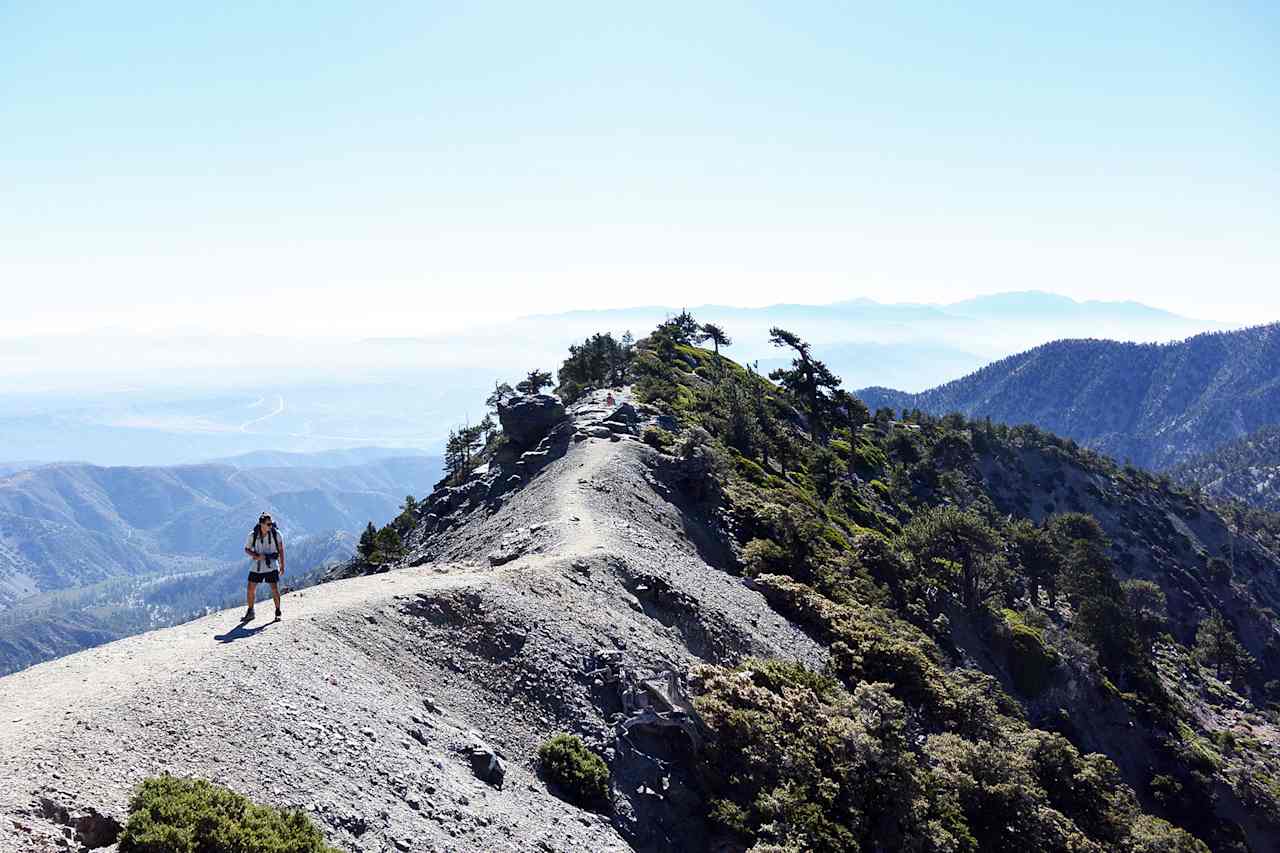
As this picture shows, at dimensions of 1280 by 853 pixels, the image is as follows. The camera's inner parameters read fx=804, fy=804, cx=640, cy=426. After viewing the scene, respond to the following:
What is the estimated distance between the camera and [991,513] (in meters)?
120

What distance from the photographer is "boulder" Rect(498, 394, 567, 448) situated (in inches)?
2635

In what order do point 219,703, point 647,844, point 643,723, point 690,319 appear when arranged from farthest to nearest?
1. point 690,319
2. point 643,723
3. point 647,844
4. point 219,703

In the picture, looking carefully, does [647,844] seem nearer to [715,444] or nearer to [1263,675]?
[715,444]

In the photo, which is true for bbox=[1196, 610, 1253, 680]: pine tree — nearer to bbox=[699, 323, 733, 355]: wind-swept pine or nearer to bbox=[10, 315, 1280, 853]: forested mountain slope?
bbox=[10, 315, 1280, 853]: forested mountain slope

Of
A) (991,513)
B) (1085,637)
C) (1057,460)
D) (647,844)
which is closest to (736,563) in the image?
(647,844)

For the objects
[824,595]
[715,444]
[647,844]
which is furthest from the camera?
[715,444]

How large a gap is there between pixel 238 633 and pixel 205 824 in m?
9.78

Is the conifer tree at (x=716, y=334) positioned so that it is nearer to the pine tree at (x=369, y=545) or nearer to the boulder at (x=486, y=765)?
the pine tree at (x=369, y=545)

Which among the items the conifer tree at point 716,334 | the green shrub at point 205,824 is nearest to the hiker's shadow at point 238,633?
the green shrub at point 205,824

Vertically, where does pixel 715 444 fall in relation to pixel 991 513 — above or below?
above

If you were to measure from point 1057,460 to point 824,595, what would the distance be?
136 meters

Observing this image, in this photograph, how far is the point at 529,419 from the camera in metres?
67.1

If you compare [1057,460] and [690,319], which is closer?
[690,319]

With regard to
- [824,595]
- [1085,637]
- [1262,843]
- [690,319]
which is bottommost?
[1262,843]
